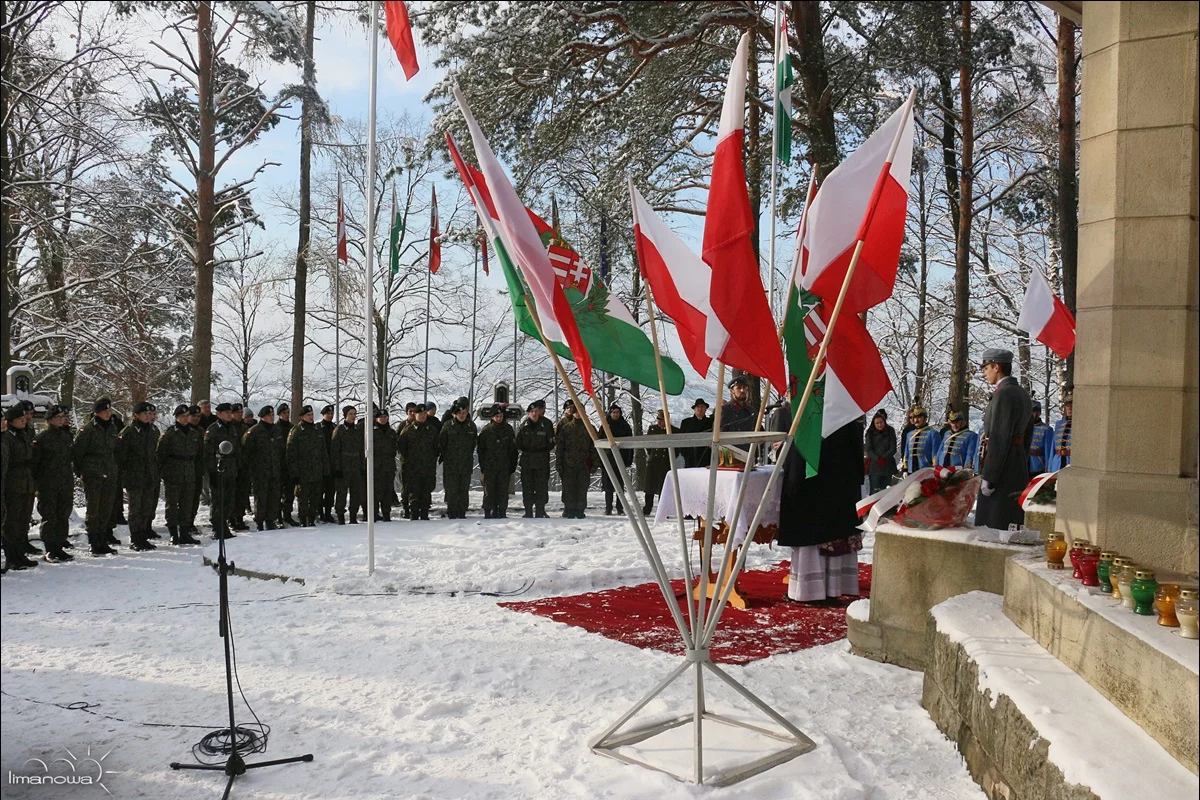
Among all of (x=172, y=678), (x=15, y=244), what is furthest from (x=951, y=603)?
(x=15, y=244)

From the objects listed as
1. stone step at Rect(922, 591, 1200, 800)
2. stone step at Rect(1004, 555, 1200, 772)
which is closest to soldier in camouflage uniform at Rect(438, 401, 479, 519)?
stone step at Rect(922, 591, 1200, 800)

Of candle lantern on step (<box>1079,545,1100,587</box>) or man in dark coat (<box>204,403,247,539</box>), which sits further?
man in dark coat (<box>204,403,247,539</box>)

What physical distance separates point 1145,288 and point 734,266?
1.82 m

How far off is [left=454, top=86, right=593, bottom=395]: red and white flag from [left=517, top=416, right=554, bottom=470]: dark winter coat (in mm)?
9903

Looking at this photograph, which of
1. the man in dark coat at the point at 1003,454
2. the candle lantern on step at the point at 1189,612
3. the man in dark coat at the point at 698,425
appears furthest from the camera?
the man in dark coat at the point at 698,425

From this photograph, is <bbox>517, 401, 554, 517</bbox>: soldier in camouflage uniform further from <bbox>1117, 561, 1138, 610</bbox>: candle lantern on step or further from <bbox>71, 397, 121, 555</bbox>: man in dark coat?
<bbox>1117, 561, 1138, 610</bbox>: candle lantern on step

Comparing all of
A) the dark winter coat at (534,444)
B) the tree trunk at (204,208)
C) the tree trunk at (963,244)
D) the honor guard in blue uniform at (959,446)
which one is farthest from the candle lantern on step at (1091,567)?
the tree trunk at (204,208)

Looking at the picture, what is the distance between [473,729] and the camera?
4.37 metres

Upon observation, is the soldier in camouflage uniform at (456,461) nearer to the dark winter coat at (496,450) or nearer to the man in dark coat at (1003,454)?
the dark winter coat at (496,450)

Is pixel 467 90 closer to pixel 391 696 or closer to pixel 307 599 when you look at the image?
pixel 307 599

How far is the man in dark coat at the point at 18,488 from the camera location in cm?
905

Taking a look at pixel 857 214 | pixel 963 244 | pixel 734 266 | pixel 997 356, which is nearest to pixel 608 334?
pixel 734 266

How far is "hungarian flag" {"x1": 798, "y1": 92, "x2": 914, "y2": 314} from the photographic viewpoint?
4.03 m

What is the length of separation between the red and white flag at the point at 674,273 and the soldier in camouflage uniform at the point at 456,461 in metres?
9.72
